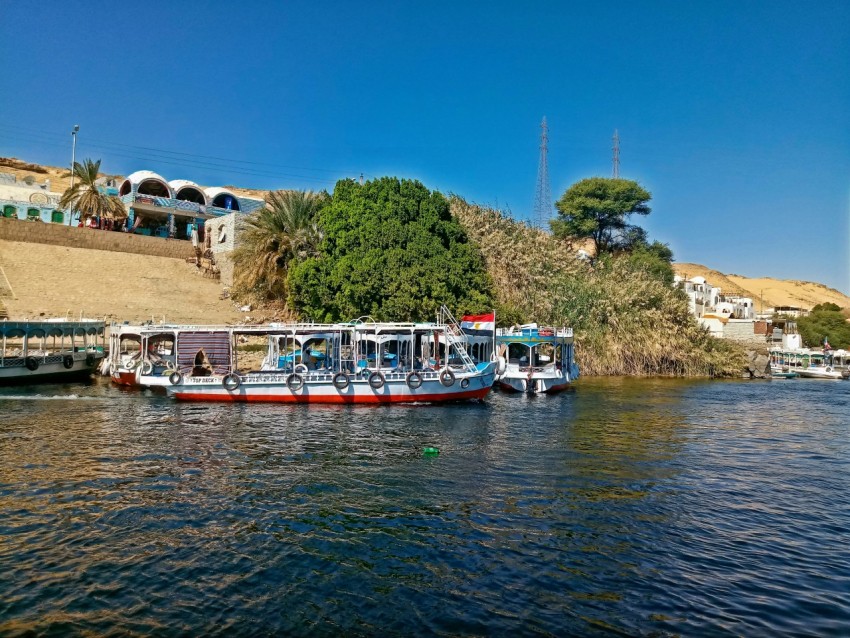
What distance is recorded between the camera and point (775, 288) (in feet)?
558

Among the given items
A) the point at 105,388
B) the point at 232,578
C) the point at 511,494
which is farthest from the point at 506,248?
the point at 232,578

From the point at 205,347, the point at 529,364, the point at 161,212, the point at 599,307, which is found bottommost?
the point at 529,364

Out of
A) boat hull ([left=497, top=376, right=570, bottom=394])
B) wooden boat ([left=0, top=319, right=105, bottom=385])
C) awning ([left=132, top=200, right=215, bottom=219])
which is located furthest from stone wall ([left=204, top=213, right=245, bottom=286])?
boat hull ([left=497, top=376, right=570, bottom=394])

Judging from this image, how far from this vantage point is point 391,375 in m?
30.8

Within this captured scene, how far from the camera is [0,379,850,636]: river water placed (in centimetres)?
969

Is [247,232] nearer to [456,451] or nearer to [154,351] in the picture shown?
[154,351]

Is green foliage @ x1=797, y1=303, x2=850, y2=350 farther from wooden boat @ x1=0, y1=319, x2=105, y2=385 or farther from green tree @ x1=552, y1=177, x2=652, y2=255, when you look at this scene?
wooden boat @ x1=0, y1=319, x2=105, y2=385

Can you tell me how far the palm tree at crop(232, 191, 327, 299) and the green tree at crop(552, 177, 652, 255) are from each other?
138ft

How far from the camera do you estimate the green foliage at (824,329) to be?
92.7 meters

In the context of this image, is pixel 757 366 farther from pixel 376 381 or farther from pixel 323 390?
pixel 323 390

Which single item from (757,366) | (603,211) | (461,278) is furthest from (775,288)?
(461,278)

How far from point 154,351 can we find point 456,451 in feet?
80.3

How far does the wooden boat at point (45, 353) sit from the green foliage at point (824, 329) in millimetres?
93760

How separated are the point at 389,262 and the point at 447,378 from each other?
12.7 meters
